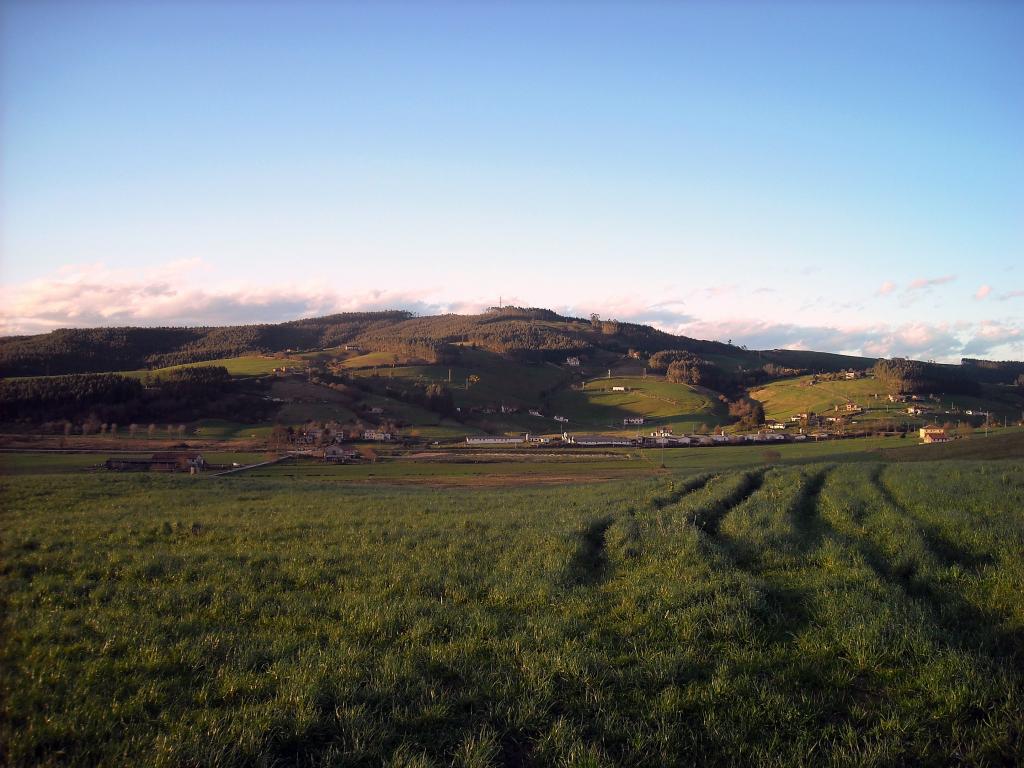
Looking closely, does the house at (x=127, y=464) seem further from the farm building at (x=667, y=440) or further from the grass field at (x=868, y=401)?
the grass field at (x=868, y=401)

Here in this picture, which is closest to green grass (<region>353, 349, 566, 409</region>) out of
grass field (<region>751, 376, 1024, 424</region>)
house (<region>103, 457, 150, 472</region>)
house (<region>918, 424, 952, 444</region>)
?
grass field (<region>751, 376, 1024, 424</region>)

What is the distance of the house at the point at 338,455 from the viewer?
69688mm

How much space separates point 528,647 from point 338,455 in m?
68.1

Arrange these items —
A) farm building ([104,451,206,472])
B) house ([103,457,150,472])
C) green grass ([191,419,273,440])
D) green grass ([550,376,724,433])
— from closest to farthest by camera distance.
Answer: house ([103,457,150,472])
farm building ([104,451,206,472])
green grass ([191,419,273,440])
green grass ([550,376,724,433])

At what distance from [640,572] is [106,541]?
36.6ft

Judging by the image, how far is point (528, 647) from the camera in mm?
7188

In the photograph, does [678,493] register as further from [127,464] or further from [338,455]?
[338,455]

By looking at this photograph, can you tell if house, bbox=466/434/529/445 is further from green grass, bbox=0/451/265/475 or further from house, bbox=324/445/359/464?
green grass, bbox=0/451/265/475

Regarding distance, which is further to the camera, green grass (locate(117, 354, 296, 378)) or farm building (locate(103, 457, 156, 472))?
green grass (locate(117, 354, 296, 378))

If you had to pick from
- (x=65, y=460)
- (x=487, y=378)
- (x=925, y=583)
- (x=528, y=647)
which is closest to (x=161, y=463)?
(x=65, y=460)

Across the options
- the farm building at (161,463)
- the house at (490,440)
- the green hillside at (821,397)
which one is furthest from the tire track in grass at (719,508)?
the green hillside at (821,397)

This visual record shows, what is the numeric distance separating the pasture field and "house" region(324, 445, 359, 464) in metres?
57.0

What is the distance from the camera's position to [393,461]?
72.2m

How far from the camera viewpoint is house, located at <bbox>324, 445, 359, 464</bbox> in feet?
229
